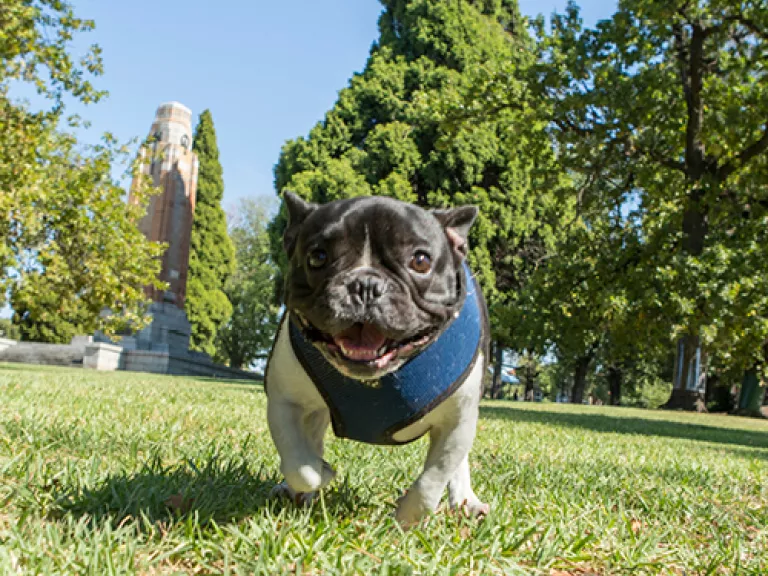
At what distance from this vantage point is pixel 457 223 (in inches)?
104

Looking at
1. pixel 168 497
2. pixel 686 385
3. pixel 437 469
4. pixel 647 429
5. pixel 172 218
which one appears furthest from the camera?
pixel 172 218

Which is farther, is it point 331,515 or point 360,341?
point 331,515

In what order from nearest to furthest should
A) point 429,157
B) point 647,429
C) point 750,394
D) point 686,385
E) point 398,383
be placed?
point 398,383 → point 647,429 → point 686,385 → point 750,394 → point 429,157

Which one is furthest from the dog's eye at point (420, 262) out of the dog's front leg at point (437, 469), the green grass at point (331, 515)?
the green grass at point (331, 515)

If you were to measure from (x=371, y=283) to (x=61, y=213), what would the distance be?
13.6 m

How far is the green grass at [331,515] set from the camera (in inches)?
86.1

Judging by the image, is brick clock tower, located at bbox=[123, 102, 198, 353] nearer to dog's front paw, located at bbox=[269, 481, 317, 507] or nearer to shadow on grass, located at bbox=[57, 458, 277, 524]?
shadow on grass, located at bbox=[57, 458, 277, 524]

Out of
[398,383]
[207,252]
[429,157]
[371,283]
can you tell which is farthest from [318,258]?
[207,252]

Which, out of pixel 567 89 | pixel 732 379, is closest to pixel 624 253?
Result: pixel 567 89

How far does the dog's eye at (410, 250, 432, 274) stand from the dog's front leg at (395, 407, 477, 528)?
0.65 metres

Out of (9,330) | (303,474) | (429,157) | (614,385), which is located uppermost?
(429,157)

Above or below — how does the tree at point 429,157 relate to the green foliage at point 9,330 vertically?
above

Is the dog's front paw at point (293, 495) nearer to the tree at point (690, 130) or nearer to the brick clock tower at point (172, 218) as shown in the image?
the tree at point (690, 130)

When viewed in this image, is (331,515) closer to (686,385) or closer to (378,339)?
(378,339)
